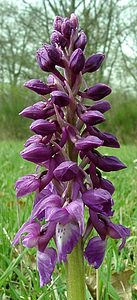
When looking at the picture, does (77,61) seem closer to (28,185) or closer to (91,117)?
(91,117)

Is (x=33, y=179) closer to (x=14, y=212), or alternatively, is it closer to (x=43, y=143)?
(x=43, y=143)

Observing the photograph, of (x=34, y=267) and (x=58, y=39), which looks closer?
(x=58, y=39)

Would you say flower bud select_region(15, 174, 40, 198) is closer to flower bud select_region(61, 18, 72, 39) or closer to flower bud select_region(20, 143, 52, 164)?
flower bud select_region(20, 143, 52, 164)

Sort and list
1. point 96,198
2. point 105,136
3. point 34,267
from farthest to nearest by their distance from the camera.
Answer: point 34,267 < point 105,136 < point 96,198

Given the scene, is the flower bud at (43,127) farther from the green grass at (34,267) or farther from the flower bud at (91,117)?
the green grass at (34,267)

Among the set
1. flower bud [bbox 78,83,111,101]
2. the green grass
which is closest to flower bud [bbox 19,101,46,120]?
flower bud [bbox 78,83,111,101]

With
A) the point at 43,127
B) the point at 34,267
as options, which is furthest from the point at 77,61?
the point at 34,267

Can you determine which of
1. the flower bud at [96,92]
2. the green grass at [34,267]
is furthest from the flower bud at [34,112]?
the green grass at [34,267]
